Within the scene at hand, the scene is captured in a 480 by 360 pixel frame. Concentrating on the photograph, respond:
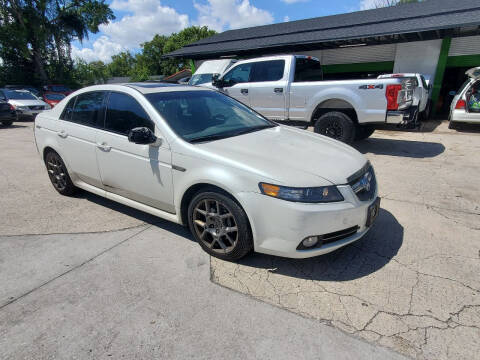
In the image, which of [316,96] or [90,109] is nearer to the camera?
[90,109]

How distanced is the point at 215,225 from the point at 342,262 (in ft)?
4.05

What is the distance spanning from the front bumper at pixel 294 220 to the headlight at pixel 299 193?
38 mm

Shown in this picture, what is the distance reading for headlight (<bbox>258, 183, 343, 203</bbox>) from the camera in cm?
237

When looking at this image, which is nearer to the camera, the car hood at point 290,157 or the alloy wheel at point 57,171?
the car hood at point 290,157

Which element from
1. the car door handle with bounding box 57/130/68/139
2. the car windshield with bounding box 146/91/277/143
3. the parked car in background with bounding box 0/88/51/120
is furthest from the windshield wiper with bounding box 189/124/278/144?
the parked car in background with bounding box 0/88/51/120

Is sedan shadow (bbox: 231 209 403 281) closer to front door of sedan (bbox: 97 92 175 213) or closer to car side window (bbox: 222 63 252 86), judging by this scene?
front door of sedan (bbox: 97 92 175 213)

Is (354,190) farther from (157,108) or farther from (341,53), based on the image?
(341,53)

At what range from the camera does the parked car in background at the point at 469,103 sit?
8086mm

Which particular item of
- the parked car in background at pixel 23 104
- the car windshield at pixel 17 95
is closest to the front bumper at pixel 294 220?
the parked car in background at pixel 23 104

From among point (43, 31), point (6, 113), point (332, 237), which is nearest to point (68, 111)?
point (332, 237)

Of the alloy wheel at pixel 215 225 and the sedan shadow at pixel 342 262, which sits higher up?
the alloy wheel at pixel 215 225

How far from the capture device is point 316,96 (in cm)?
647

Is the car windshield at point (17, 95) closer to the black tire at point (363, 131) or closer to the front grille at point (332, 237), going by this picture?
the black tire at point (363, 131)

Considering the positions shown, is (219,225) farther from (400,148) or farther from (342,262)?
(400,148)
